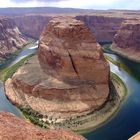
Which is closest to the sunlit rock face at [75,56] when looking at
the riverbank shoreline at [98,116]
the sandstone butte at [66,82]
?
the sandstone butte at [66,82]

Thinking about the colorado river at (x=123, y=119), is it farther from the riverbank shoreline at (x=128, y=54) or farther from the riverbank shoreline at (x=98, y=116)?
the riverbank shoreline at (x=128, y=54)

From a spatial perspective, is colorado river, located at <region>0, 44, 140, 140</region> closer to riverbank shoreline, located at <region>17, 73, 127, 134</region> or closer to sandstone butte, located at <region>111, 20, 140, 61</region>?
riverbank shoreline, located at <region>17, 73, 127, 134</region>

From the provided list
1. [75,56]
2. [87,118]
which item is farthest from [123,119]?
[75,56]

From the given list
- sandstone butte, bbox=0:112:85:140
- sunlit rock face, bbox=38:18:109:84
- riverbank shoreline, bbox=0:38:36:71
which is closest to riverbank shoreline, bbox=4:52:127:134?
sunlit rock face, bbox=38:18:109:84

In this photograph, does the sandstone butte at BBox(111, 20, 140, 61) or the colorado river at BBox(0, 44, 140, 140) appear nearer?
the colorado river at BBox(0, 44, 140, 140)

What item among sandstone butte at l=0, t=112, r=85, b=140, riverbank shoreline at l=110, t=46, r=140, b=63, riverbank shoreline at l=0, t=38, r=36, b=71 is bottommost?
riverbank shoreline at l=0, t=38, r=36, b=71

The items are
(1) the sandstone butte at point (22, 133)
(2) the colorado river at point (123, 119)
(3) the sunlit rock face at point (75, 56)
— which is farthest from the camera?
(3) the sunlit rock face at point (75, 56)
